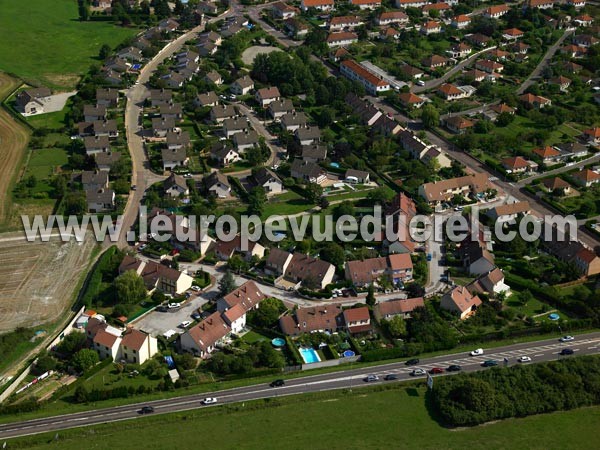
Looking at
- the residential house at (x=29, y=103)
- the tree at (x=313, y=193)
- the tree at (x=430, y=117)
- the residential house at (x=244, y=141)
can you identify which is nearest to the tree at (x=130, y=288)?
the tree at (x=313, y=193)

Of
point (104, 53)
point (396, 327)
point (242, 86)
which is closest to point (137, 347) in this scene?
point (396, 327)

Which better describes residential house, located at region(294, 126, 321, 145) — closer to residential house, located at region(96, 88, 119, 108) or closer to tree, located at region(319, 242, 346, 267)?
tree, located at region(319, 242, 346, 267)

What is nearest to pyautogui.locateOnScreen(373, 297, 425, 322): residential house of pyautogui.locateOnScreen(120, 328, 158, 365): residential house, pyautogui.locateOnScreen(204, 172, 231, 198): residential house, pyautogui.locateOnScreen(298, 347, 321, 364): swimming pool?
pyautogui.locateOnScreen(298, 347, 321, 364): swimming pool

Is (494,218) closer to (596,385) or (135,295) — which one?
(596,385)

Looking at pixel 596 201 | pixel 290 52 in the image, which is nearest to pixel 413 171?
pixel 596 201

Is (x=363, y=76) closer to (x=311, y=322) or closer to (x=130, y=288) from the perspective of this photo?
(x=311, y=322)
